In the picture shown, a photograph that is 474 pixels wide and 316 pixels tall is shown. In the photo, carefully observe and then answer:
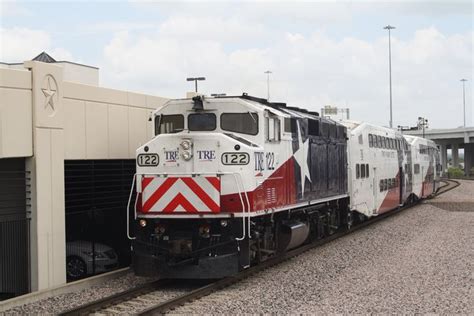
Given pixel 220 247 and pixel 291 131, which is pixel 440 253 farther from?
pixel 220 247

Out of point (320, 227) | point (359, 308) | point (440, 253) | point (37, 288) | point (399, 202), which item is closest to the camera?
point (359, 308)

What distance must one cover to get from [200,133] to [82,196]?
3.06 metres

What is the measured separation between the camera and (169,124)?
11.8 m

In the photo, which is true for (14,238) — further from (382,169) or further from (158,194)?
(382,169)

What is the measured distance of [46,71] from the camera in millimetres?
10734

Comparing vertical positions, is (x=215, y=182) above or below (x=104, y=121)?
below

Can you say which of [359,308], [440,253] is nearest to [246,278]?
[359,308]

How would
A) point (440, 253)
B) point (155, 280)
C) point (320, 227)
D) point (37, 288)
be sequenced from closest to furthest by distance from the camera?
point (37, 288) < point (155, 280) < point (440, 253) < point (320, 227)

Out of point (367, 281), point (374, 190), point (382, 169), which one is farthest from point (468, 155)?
point (367, 281)

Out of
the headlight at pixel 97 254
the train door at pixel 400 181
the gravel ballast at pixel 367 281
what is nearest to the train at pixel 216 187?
the gravel ballast at pixel 367 281

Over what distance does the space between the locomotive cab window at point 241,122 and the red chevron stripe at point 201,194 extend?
1.29 m

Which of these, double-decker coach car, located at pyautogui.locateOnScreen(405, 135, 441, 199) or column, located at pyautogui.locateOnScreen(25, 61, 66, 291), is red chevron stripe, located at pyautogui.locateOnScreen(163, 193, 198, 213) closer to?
column, located at pyautogui.locateOnScreen(25, 61, 66, 291)

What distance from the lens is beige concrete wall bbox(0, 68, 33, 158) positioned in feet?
32.5

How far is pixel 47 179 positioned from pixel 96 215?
2.13m
